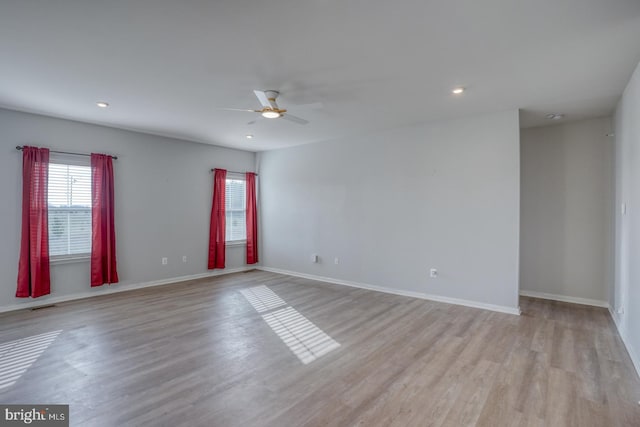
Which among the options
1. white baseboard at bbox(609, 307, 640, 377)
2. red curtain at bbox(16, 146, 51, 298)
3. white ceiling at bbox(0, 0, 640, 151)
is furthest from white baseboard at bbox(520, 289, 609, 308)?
red curtain at bbox(16, 146, 51, 298)

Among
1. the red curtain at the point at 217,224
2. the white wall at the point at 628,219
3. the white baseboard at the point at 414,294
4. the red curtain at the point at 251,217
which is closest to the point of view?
the white wall at the point at 628,219

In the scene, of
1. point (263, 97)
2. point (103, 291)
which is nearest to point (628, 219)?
point (263, 97)

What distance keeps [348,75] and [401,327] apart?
2.82 meters

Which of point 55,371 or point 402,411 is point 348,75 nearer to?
point 402,411

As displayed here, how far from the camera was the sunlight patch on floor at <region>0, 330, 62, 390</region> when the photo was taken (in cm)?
249

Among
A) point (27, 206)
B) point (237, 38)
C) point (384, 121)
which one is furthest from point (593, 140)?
point (27, 206)

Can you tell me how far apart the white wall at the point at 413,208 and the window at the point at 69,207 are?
3399mm

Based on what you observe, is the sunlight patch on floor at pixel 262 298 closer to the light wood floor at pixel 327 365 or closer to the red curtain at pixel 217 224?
the light wood floor at pixel 327 365

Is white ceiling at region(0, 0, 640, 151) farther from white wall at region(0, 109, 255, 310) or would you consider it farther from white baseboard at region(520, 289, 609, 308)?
white baseboard at region(520, 289, 609, 308)

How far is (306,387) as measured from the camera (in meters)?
2.35

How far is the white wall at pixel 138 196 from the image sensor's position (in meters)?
4.11
